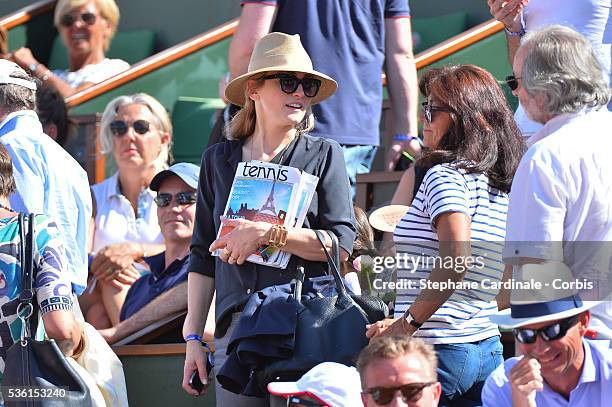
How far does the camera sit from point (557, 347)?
12.9 ft

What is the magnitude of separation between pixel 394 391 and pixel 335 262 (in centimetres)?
82

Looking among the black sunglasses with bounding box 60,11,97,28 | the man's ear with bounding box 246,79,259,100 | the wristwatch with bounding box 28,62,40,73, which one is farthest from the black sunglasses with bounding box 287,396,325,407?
the black sunglasses with bounding box 60,11,97,28

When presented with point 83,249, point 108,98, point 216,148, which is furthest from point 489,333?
point 108,98

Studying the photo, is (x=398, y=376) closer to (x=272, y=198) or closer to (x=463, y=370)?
(x=463, y=370)

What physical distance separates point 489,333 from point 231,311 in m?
0.88

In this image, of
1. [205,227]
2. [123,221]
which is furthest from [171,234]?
[205,227]

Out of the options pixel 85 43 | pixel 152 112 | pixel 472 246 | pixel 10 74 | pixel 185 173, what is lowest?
pixel 472 246

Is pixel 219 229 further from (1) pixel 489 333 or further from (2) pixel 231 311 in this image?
(1) pixel 489 333

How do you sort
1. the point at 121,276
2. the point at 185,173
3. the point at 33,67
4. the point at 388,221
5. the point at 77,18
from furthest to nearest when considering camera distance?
the point at 77,18, the point at 33,67, the point at 121,276, the point at 185,173, the point at 388,221

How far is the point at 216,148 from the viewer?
503 cm

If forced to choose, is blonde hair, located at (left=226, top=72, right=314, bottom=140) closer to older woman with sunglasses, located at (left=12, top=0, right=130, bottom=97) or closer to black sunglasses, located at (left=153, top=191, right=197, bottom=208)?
black sunglasses, located at (left=153, top=191, right=197, bottom=208)

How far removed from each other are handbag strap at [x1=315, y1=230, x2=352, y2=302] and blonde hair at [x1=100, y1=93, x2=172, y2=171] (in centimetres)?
283

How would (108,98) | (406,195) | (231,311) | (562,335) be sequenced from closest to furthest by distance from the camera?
(562,335)
(231,311)
(406,195)
(108,98)

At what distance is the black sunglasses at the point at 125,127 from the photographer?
7465 mm
